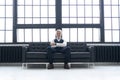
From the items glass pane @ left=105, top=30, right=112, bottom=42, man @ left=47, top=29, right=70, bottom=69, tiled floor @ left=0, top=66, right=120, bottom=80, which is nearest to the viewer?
tiled floor @ left=0, top=66, right=120, bottom=80

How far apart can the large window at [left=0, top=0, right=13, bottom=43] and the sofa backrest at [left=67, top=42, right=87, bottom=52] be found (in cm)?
210

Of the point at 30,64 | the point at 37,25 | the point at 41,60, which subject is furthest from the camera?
the point at 37,25

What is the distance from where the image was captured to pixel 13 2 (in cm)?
861

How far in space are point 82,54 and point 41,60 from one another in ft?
3.92

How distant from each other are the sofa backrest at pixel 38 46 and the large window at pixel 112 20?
7.22 ft

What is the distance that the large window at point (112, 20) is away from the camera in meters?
8.73

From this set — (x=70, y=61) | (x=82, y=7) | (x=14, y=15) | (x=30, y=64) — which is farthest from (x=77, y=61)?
(x=14, y=15)

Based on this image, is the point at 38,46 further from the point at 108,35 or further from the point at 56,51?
the point at 108,35

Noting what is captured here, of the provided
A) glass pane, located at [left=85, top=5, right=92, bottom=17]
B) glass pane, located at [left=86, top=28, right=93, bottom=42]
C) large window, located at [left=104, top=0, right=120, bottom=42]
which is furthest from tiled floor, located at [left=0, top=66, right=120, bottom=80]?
glass pane, located at [left=85, top=5, right=92, bottom=17]

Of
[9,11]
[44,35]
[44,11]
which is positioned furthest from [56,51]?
[9,11]

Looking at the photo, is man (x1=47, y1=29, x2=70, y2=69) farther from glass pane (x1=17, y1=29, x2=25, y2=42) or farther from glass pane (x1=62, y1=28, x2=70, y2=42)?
glass pane (x1=17, y1=29, x2=25, y2=42)

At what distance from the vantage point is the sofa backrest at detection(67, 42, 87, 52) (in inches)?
308

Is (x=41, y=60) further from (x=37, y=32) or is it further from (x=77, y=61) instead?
(x=37, y=32)

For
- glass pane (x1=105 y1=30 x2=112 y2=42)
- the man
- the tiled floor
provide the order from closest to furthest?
1. the tiled floor
2. the man
3. glass pane (x1=105 y1=30 x2=112 y2=42)
